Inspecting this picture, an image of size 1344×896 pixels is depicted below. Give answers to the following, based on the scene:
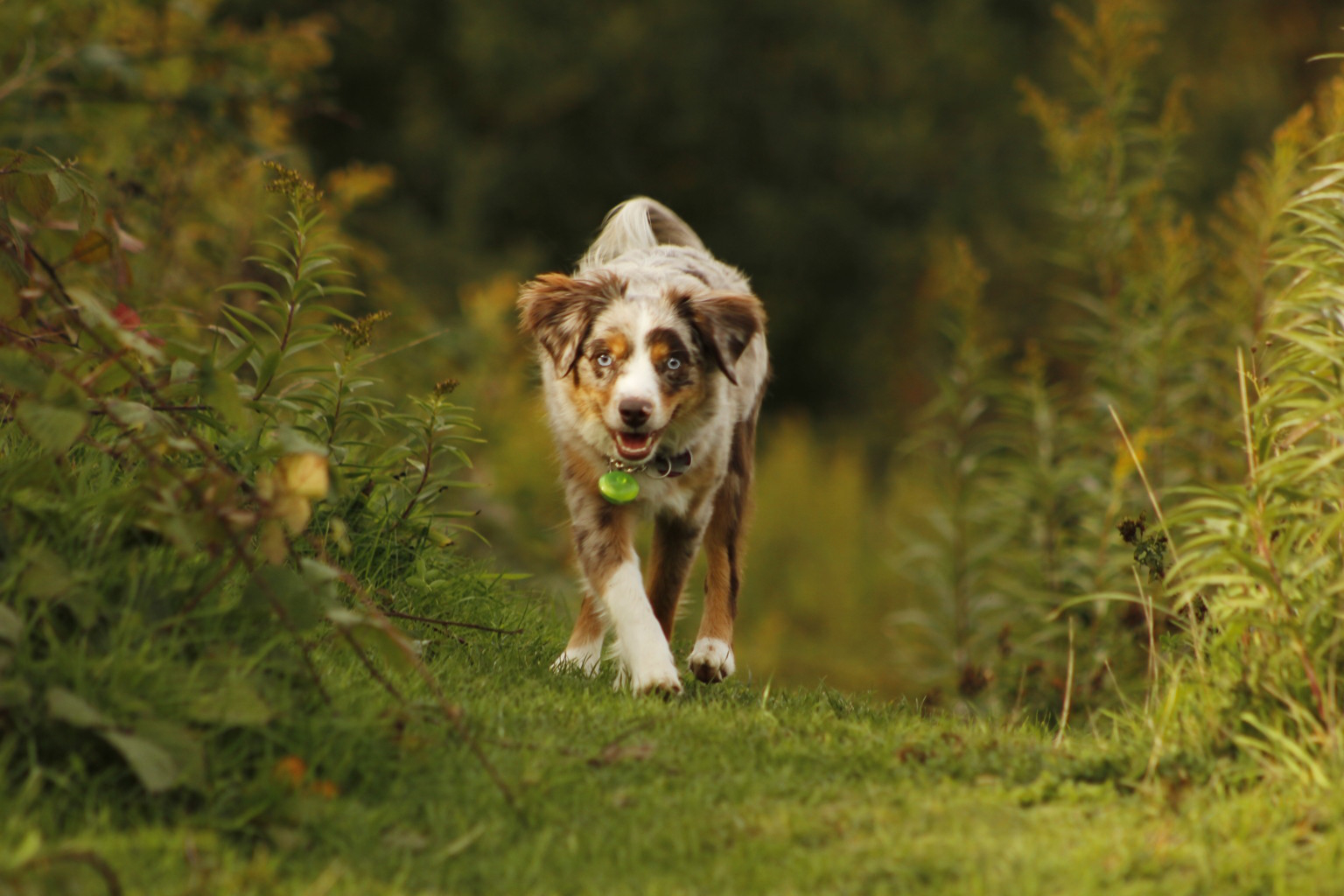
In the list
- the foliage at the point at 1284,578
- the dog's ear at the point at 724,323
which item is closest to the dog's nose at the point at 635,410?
the dog's ear at the point at 724,323

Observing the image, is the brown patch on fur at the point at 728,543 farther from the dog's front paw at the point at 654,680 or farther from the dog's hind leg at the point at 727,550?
the dog's front paw at the point at 654,680

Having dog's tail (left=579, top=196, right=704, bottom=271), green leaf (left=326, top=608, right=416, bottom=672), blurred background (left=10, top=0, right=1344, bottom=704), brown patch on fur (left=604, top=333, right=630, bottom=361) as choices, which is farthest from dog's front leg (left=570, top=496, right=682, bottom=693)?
blurred background (left=10, top=0, right=1344, bottom=704)

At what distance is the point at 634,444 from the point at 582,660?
2.40 feet

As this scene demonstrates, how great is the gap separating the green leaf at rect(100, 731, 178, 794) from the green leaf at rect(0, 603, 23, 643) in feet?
0.96

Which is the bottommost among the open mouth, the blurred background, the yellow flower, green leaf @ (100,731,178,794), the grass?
the grass

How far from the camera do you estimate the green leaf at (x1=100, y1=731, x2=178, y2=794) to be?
2.67 meters

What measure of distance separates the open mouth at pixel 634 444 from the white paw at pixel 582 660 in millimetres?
680

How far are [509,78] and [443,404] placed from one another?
53.1 ft

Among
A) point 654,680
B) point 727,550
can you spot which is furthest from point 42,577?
point 727,550

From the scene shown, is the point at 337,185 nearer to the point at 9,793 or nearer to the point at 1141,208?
the point at 1141,208

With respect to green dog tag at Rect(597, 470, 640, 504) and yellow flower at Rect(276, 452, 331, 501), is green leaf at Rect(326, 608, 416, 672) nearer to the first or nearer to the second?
yellow flower at Rect(276, 452, 331, 501)

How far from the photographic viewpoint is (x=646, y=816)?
9.84 ft

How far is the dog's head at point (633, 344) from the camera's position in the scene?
15.4ft

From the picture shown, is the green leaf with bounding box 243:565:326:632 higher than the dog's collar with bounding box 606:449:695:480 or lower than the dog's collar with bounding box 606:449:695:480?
lower
